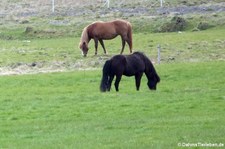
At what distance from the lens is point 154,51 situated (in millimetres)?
35094

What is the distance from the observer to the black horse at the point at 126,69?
2225 cm

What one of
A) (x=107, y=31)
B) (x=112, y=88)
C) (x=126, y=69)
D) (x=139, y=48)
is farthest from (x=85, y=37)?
(x=126, y=69)

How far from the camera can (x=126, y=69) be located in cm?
2277

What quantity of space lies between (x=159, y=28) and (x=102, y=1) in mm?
17145

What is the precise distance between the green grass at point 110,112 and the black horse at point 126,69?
1.16 ft

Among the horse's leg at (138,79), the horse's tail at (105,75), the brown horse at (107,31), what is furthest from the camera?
the brown horse at (107,31)

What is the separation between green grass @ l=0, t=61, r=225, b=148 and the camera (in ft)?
46.9

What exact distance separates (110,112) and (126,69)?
481 cm

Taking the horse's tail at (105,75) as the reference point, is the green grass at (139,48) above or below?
below

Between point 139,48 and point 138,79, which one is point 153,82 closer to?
point 138,79

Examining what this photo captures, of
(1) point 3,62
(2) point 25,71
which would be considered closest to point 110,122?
(2) point 25,71

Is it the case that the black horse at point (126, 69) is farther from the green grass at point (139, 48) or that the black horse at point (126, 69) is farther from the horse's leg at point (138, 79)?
the green grass at point (139, 48)

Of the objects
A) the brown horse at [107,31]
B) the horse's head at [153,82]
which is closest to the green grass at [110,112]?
the horse's head at [153,82]

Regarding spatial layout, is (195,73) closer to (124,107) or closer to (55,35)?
(124,107)
